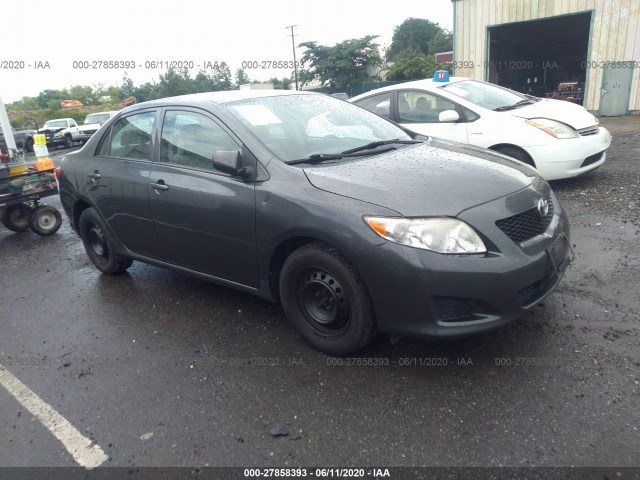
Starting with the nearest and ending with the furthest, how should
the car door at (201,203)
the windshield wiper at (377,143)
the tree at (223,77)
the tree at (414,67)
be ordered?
the car door at (201,203) → the windshield wiper at (377,143) → the tree at (414,67) → the tree at (223,77)

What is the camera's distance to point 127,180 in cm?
409

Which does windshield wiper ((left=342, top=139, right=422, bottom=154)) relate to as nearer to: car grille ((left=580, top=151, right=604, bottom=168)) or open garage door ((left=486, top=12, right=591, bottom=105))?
car grille ((left=580, top=151, right=604, bottom=168))

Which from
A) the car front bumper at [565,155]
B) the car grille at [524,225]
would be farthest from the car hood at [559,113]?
the car grille at [524,225]

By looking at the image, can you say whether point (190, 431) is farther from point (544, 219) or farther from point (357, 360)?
point (544, 219)

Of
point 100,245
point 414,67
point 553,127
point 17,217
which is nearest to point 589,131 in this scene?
point 553,127

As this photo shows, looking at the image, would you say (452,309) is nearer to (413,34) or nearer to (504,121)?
(504,121)

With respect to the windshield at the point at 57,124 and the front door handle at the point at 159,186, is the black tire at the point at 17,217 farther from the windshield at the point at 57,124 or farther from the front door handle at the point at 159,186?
the windshield at the point at 57,124

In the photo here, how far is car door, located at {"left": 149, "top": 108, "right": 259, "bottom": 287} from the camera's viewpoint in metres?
3.29

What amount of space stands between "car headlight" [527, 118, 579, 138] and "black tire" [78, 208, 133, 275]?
502 cm

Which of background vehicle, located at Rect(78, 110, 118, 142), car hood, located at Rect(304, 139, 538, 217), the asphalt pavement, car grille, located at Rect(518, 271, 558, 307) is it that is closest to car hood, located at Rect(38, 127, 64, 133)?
background vehicle, located at Rect(78, 110, 118, 142)

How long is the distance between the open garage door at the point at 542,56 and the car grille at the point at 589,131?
13838 millimetres

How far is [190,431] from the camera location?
2.58 m

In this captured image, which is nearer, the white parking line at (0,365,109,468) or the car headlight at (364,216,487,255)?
the white parking line at (0,365,109,468)

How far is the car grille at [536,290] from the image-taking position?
8.82 feet
